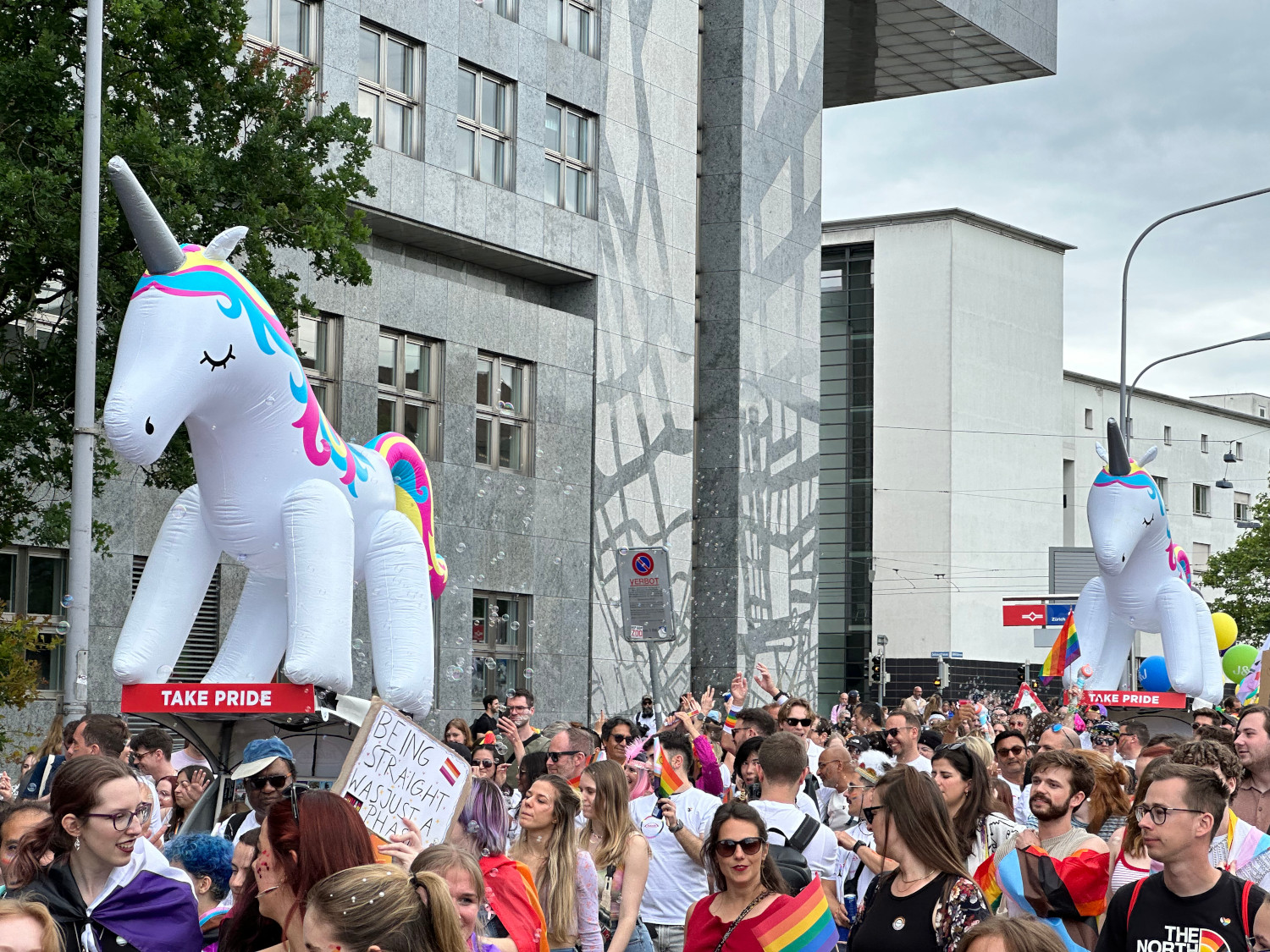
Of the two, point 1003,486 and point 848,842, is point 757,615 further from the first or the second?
point 1003,486

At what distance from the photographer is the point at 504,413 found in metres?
28.6

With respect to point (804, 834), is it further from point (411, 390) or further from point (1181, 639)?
point (411, 390)

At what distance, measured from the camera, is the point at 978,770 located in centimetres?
730

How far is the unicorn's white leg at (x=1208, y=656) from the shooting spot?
2070 centimetres

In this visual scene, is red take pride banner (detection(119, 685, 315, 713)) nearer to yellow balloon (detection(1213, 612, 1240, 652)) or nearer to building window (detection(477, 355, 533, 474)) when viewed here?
building window (detection(477, 355, 533, 474))

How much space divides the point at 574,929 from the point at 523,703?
21.9 feet

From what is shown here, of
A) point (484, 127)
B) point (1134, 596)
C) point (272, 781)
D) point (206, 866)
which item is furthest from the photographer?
point (484, 127)

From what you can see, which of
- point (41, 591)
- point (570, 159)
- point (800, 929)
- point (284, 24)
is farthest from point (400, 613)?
point (570, 159)

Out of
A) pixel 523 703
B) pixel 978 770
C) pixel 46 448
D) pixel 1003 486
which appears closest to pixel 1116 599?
pixel 523 703

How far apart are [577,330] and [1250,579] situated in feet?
98.3

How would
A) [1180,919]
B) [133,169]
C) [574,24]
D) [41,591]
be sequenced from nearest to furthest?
[1180,919], [133,169], [41,591], [574,24]

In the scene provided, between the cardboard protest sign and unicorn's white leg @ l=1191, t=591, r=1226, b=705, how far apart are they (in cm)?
1597

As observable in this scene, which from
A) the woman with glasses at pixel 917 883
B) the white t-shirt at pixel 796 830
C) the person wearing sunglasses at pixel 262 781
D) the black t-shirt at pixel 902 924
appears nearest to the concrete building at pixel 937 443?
the white t-shirt at pixel 796 830

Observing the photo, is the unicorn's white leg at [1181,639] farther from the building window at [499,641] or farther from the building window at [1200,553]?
the building window at [1200,553]
